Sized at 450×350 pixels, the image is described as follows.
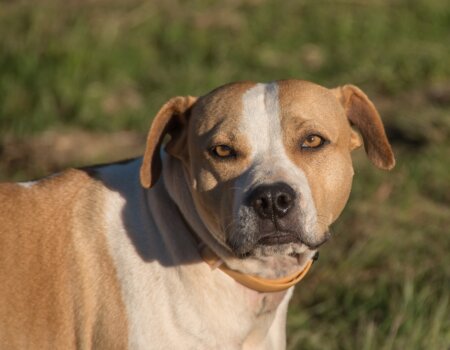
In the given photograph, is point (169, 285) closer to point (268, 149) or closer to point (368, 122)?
point (268, 149)

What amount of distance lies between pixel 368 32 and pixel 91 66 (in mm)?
3075

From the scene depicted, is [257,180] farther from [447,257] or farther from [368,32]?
[368,32]

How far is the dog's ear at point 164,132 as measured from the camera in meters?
3.80

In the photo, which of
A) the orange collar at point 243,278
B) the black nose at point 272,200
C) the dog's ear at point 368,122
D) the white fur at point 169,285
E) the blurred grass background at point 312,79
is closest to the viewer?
the black nose at point 272,200

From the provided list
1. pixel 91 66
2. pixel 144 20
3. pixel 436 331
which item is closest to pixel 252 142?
pixel 436 331

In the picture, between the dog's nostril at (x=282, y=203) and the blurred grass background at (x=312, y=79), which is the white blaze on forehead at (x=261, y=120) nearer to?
the dog's nostril at (x=282, y=203)

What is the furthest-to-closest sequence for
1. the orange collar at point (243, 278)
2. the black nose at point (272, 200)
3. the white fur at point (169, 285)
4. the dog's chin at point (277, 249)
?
the orange collar at point (243, 278) < the white fur at point (169, 285) < the dog's chin at point (277, 249) < the black nose at point (272, 200)

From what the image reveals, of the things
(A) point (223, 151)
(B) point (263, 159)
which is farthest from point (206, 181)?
(B) point (263, 159)

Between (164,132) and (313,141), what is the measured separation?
612mm

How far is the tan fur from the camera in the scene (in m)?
3.73

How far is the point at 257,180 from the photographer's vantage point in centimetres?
357

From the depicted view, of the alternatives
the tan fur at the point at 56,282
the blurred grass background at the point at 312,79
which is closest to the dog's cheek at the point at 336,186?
the tan fur at the point at 56,282

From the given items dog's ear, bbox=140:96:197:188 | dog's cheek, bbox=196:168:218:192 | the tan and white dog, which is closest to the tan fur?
the tan and white dog

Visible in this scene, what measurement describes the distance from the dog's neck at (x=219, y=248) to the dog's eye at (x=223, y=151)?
0.18 m
